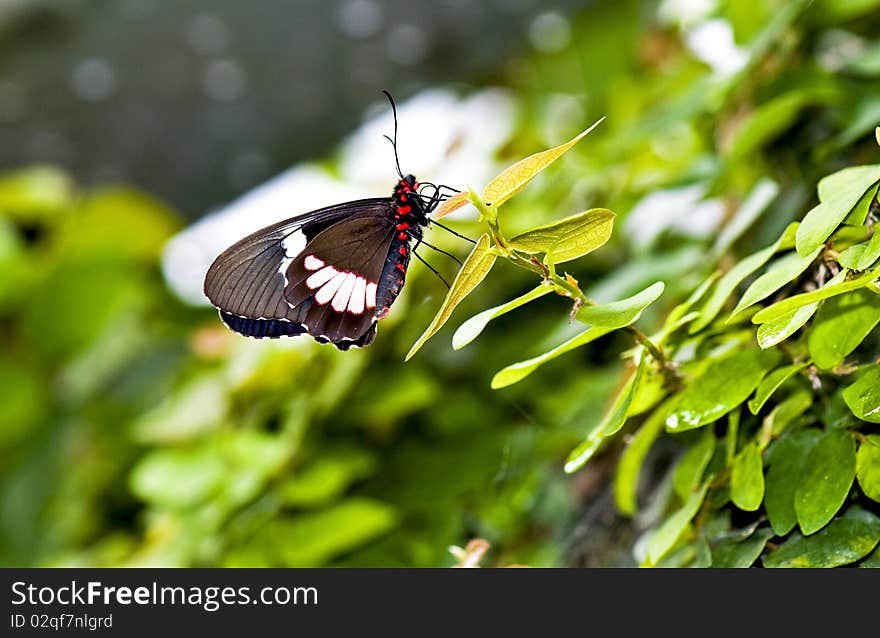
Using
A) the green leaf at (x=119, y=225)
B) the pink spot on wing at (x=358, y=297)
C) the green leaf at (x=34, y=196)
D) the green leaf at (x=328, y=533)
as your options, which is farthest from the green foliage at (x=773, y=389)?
the green leaf at (x=34, y=196)

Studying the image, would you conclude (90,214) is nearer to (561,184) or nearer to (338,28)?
(338,28)

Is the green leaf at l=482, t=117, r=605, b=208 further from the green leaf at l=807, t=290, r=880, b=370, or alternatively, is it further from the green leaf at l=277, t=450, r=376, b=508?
the green leaf at l=277, t=450, r=376, b=508

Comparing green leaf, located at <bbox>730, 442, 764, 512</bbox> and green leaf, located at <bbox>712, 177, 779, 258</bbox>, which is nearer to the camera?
green leaf, located at <bbox>730, 442, 764, 512</bbox>

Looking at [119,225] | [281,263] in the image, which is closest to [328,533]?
[281,263]

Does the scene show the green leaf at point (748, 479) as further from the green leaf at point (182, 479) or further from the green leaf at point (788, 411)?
the green leaf at point (182, 479)

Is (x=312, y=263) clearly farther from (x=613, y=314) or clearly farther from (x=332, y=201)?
(x=332, y=201)

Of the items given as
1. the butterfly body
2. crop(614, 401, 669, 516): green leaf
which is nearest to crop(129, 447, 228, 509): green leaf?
the butterfly body
